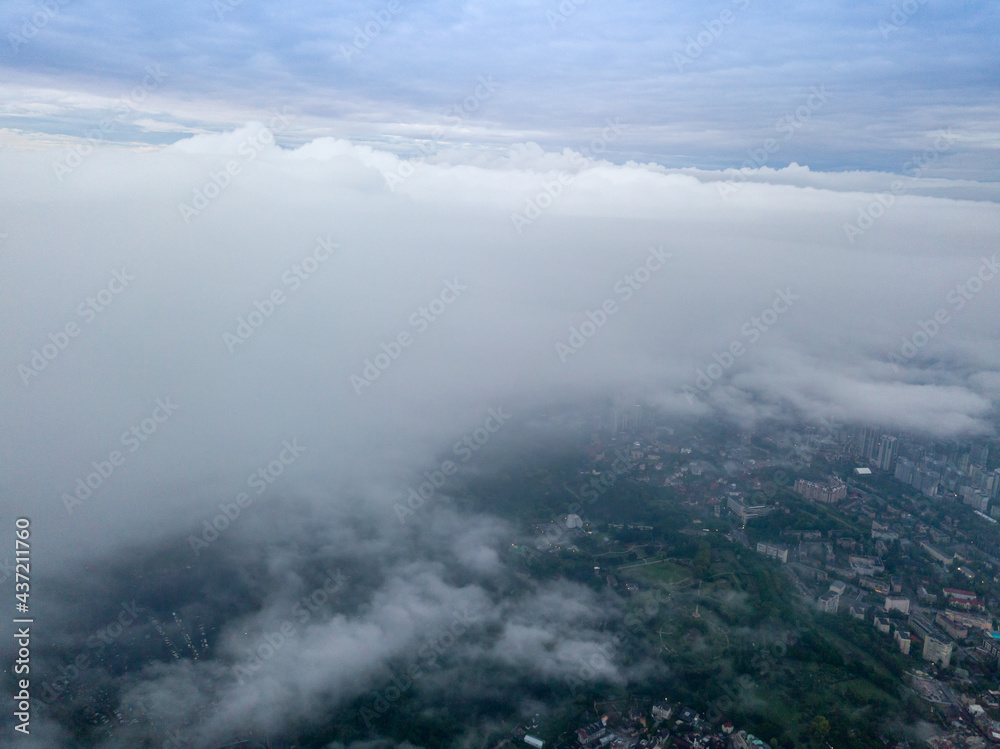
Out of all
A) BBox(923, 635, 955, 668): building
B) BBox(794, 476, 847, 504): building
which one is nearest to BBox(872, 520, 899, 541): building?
BBox(794, 476, 847, 504): building

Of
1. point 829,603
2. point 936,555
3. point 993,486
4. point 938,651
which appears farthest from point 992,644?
point 993,486

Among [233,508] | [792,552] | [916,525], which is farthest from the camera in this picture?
[916,525]

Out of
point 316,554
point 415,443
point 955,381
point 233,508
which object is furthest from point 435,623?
point 955,381

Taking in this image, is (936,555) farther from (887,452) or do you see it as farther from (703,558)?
(703,558)

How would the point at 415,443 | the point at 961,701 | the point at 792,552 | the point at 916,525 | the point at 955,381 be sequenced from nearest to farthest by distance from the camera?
the point at 961,701 → the point at 792,552 → the point at 916,525 → the point at 415,443 → the point at 955,381

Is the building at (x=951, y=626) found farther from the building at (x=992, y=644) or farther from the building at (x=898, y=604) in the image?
the building at (x=898, y=604)

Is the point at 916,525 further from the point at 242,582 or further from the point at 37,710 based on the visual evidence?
the point at 37,710

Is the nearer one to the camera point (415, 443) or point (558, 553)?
point (558, 553)

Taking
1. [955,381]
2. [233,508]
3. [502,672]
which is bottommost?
[502,672]
